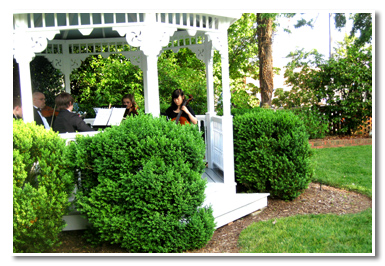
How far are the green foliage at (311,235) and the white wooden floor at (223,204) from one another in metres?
0.42

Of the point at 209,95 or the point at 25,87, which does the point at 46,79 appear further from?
the point at 25,87

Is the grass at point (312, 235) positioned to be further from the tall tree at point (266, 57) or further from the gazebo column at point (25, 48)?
the tall tree at point (266, 57)

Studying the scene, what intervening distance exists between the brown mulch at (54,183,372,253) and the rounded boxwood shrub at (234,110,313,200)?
31cm

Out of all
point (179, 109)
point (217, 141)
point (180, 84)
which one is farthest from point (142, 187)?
point (180, 84)

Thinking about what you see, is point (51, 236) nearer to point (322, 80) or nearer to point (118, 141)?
point (118, 141)

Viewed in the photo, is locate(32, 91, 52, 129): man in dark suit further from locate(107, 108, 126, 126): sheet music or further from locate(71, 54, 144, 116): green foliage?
locate(71, 54, 144, 116): green foliage

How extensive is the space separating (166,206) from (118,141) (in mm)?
971

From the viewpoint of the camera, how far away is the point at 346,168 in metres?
8.87

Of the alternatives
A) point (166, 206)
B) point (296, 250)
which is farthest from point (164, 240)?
point (296, 250)

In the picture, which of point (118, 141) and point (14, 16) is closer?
point (118, 141)

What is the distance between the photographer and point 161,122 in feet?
15.9

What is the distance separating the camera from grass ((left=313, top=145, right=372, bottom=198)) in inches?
300

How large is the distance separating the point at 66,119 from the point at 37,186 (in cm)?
185

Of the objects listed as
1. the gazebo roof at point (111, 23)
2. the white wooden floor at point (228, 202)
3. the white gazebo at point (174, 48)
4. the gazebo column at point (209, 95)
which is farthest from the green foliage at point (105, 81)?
the white wooden floor at point (228, 202)
